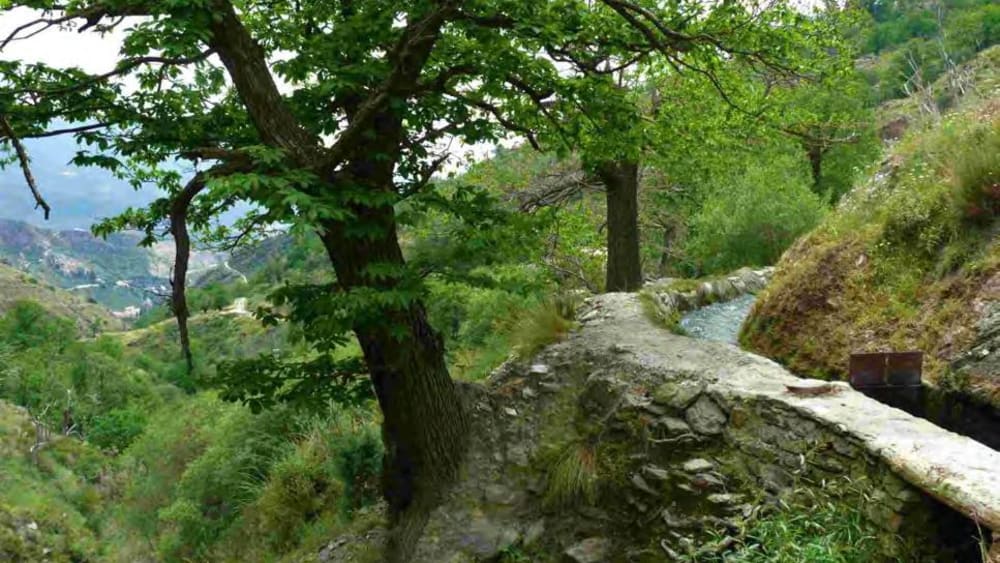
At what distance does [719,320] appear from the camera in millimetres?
10383

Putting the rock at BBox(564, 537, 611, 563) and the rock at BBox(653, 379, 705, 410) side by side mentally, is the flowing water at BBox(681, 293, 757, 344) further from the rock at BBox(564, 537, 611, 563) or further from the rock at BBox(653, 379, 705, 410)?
the rock at BBox(564, 537, 611, 563)

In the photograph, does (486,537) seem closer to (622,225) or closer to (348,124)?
(348,124)

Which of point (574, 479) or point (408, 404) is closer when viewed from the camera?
point (574, 479)

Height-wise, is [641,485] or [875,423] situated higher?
[875,423]

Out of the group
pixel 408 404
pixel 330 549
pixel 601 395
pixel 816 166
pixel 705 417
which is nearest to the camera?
pixel 705 417

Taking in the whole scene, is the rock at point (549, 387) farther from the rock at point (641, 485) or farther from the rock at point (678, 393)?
the rock at point (641, 485)

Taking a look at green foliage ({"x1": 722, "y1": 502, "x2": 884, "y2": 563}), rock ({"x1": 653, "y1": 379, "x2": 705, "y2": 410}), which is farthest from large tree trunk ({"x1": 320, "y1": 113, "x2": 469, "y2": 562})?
green foliage ({"x1": 722, "y1": 502, "x2": 884, "y2": 563})

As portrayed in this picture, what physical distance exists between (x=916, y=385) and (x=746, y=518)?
1834 millimetres

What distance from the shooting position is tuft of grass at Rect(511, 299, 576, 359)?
8.42 meters

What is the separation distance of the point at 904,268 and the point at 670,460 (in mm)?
2887

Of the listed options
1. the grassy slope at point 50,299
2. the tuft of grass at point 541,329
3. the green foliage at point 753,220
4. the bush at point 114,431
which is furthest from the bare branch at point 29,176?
the grassy slope at point 50,299

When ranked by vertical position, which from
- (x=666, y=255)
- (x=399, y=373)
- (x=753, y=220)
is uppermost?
(x=753, y=220)

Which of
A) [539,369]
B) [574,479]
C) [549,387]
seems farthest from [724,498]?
[539,369]

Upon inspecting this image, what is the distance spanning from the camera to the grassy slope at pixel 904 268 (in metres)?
5.20
